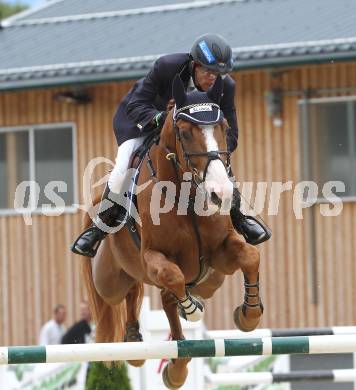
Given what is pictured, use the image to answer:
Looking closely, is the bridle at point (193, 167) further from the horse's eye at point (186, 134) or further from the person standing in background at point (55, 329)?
the person standing in background at point (55, 329)

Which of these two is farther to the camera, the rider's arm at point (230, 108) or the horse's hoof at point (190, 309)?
the rider's arm at point (230, 108)

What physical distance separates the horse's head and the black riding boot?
3.91ft

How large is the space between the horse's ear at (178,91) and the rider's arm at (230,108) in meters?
0.63

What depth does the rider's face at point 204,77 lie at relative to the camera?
20.7 feet

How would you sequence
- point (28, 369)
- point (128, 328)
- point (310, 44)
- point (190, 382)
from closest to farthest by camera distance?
1. point (128, 328)
2. point (190, 382)
3. point (28, 369)
4. point (310, 44)

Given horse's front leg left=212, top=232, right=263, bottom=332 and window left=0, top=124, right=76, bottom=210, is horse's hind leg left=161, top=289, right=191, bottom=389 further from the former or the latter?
window left=0, top=124, right=76, bottom=210

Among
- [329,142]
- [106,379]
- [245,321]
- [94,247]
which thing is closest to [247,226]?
[245,321]

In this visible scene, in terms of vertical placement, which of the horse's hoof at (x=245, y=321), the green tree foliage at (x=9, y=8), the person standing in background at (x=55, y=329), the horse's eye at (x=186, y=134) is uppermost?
the green tree foliage at (x=9, y=8)

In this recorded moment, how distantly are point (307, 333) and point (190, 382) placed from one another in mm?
1248

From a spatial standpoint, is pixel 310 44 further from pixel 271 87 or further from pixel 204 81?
pixel 204 81

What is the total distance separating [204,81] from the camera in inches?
250

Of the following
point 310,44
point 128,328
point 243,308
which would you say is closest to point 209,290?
point 243,308

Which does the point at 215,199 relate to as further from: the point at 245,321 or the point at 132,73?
the point at 132,73

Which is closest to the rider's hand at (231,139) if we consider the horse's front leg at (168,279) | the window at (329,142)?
Result: the horse's front leg at (168,279)
